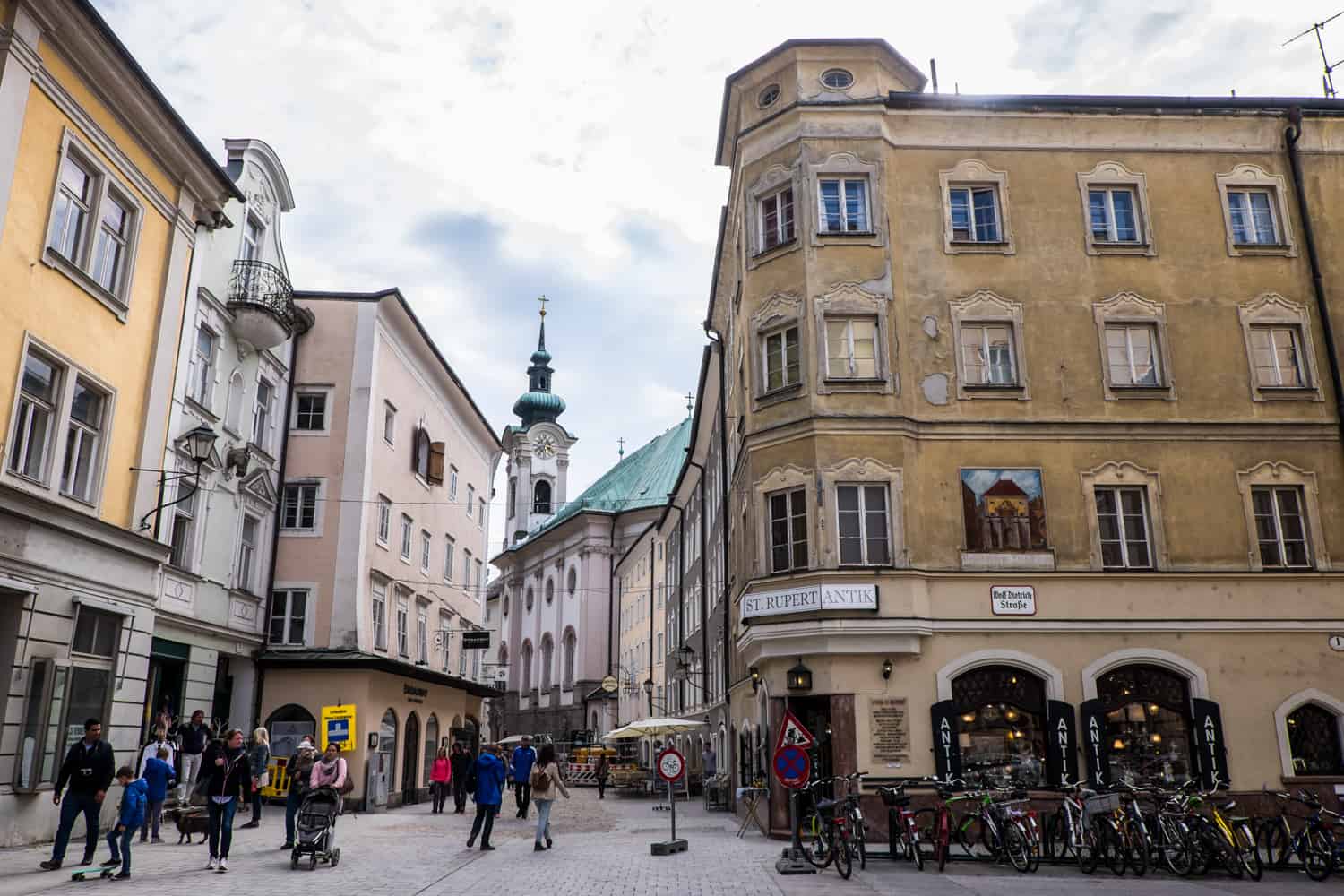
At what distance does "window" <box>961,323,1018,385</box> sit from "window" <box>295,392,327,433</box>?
19399mm

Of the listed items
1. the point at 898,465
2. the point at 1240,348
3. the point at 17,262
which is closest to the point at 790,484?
the point at 898,465

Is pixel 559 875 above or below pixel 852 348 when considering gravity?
below

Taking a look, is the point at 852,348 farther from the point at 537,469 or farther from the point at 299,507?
the point at 537,469

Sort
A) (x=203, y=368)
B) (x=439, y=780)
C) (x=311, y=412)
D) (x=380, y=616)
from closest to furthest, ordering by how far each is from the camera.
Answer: (x=203, y=368)
(x=439, y=780)
(x=311, y=412)
(x=380, y=616)

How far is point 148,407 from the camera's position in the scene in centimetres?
2042

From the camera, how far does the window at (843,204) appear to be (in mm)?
22516

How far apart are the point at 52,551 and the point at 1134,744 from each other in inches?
743

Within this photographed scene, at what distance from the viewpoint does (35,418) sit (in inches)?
679

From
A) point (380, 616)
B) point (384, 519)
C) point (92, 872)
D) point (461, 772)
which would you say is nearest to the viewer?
point (92, 872)

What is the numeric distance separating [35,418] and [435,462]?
23.2m

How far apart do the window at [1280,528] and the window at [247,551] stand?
2429cm

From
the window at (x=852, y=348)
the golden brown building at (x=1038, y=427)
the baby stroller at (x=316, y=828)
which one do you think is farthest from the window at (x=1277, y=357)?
the baby stroller at (x=316, y=828)

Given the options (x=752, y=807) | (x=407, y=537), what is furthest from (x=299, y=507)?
(x=752, y=807)

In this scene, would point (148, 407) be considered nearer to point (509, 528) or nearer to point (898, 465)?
point (898, 465)
